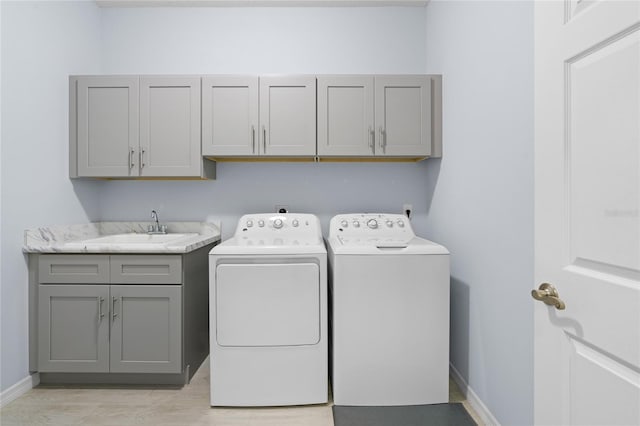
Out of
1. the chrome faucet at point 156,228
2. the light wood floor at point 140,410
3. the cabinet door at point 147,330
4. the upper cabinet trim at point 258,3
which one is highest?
the upper cabinet trim at point 258,3

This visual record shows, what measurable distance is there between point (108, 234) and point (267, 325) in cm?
166

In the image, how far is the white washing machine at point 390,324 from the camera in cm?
204

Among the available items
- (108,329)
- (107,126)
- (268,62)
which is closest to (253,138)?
(268,62)

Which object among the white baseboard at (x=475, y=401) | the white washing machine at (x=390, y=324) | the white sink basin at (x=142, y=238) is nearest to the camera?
the white baseboard at (x=475, y=401)

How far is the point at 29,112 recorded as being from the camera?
226cm

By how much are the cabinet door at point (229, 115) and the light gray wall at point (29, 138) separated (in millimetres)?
949

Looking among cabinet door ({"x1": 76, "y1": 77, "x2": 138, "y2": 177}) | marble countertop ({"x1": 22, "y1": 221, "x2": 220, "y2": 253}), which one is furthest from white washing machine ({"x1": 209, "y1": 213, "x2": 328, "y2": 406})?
cabinet door ({"x1": 76, "y1": 77, "x2": 138, "y2": 177})

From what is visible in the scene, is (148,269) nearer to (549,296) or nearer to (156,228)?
(156,228)

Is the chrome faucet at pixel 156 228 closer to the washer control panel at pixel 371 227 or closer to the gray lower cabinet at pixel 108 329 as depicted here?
the gray lower cabinet at pixel 108 329

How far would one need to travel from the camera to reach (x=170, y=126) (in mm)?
2588

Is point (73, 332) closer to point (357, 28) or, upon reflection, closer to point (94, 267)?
point (94, 267)

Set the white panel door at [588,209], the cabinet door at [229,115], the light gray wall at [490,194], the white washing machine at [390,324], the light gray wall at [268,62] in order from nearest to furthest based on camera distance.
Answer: the white panel door at [588,209], the light gray wall at [490,194], the white washing machine at [390,324], the cabinet door at [229,115], the light gray wall at [268,62]

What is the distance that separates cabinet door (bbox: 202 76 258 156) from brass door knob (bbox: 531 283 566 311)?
1.97m

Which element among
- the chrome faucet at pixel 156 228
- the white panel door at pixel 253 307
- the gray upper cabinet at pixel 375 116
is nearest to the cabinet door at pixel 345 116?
the gray upper cabinet at pixel 375 116
